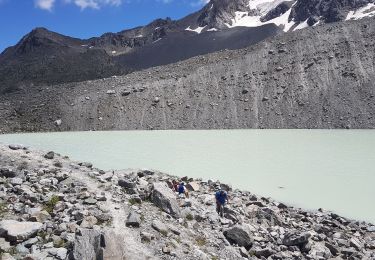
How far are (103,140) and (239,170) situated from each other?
95.7 feet

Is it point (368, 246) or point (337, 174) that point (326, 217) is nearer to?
point (368, 246)

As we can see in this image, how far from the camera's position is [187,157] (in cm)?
4300

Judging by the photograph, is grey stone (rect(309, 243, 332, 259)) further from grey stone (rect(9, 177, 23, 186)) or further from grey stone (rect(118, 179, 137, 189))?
grey stone (rect(9, 177, 23, 186))

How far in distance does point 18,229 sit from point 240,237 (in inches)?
360

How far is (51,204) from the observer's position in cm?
A: 1786

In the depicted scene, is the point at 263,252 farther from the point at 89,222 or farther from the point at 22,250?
the point at 22,250

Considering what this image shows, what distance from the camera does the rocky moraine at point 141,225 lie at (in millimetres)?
14633

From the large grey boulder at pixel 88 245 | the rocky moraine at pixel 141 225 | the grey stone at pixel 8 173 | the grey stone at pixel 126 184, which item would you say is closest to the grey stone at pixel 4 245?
the rocky moraine at pixel 141 225

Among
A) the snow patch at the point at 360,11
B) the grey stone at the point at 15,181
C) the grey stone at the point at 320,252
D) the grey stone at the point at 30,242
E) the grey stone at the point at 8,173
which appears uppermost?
the snow patch at the point at 360,11

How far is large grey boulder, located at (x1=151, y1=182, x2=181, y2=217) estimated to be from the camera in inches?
751

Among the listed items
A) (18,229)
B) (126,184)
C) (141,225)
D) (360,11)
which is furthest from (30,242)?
(360,11)

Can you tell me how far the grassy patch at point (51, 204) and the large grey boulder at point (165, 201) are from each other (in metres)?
4.46

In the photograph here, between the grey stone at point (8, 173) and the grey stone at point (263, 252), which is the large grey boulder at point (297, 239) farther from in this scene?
the grey stone at point (8, 173)

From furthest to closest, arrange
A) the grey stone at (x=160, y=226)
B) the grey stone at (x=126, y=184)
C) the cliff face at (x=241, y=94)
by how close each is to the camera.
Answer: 1. the cliff face at (x=241, y=94)
2. the grey stone at (x=126, y=184)
3. the grey stone at (x=160, y=226)
